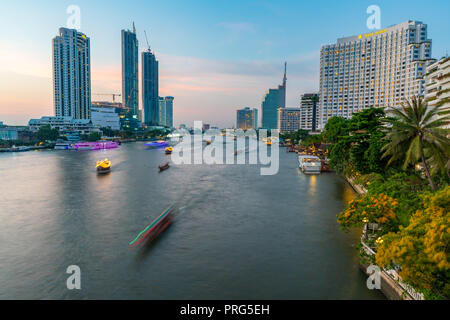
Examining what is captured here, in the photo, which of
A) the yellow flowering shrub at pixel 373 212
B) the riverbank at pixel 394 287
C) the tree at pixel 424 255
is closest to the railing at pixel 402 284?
the riverbank at pixel 394 287

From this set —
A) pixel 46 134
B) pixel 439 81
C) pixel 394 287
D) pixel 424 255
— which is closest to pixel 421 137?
pixel 394 287

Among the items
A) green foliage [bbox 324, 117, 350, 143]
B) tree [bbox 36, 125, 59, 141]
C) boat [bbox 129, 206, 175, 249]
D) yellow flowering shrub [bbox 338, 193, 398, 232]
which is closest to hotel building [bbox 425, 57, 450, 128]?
green foliage [bbox 324, 117, 350, 143]

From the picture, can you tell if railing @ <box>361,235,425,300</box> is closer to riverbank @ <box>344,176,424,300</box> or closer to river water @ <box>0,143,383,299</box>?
riverbank @ <box>344,176,424,300</box>

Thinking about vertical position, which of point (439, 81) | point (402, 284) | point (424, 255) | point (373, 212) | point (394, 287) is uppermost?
point (439, 81)

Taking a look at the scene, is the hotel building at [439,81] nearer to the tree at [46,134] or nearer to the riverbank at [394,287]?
the riverbank at [394,287]

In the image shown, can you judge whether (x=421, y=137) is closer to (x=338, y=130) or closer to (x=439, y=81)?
(x=338, y=130)
